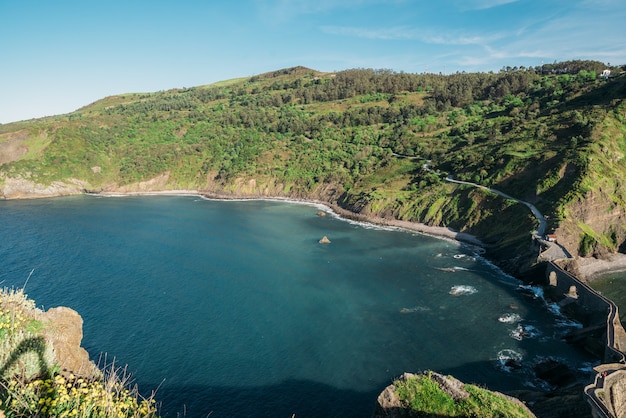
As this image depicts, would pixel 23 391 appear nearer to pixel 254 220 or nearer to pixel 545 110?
pixel 254 220

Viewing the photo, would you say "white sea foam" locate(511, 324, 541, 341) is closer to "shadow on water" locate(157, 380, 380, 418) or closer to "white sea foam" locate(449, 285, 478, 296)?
"white sea foam" locate(449, 285, 478, 296)

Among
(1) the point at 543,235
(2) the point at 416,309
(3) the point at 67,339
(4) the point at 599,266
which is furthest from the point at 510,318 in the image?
(3) the point at 67,339

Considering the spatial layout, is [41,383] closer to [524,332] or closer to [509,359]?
[509,359]

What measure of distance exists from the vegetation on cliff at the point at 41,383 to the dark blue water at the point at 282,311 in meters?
19.6

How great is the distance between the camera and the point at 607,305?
2299 inches

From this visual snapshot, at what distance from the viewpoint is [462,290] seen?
7369 centimetres

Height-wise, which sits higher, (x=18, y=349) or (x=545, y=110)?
(x=545, y=110)

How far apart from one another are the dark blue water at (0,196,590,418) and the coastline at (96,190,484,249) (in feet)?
20.8

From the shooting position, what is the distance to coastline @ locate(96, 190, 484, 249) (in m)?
107

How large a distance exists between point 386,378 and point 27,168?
222 m

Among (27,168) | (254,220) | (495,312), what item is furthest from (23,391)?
(27,168)

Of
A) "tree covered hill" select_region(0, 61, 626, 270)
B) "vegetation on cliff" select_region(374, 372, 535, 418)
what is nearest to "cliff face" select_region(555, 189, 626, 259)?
"tree covered hill" select_region(0, 61, 626, 270)

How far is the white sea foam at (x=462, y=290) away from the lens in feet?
237

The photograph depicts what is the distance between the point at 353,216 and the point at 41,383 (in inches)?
4686
